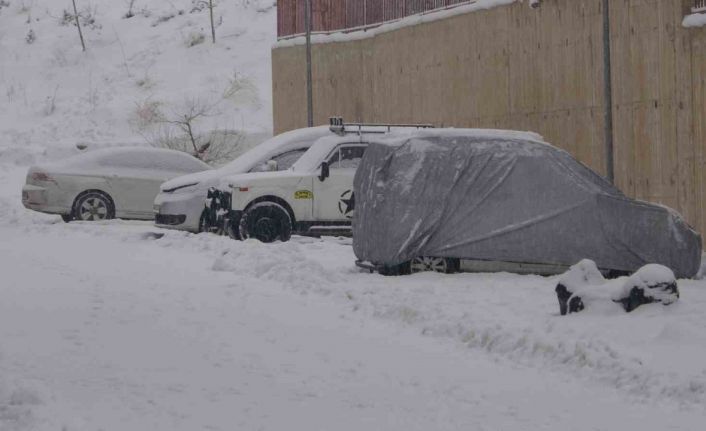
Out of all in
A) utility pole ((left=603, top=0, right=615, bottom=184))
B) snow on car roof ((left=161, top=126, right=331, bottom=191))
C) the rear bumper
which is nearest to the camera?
utility pole ((left=603, top=0, right=615, bottom=184))

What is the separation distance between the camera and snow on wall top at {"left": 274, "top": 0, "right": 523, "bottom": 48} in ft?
93.5

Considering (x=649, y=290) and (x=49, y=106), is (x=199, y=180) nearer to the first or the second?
(x=649, y=290)

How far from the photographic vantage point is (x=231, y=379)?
9289mm

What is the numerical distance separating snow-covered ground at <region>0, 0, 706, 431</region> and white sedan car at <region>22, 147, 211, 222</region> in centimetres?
512

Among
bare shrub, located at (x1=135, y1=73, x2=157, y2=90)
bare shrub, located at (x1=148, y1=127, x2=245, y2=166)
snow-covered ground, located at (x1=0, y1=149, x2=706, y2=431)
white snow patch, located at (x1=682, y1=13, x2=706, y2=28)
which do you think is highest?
bare shrub, located at (x1=135, y1=73, x2=157, y2=90)

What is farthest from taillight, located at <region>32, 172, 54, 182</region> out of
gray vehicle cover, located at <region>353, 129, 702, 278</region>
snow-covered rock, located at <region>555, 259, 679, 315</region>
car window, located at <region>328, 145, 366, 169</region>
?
snow-covered rock, located at <region>555, 259, 679, 315</region>

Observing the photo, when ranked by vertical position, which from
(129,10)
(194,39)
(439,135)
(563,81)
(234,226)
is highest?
(129,10)

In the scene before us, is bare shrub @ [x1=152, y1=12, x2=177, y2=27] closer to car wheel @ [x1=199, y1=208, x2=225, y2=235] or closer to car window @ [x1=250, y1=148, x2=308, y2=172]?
car wheel @ [x1=199, y1=208, x2=225, y2=235]

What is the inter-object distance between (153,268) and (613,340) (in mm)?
8075

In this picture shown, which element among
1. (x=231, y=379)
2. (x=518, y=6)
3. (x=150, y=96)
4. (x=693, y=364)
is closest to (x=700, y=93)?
(x=518, y=6)

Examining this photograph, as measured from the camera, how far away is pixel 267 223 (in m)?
21.4

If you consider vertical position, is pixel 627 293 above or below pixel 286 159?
below

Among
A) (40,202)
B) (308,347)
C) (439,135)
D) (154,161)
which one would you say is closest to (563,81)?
(154,161)

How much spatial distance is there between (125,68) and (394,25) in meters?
33.2
